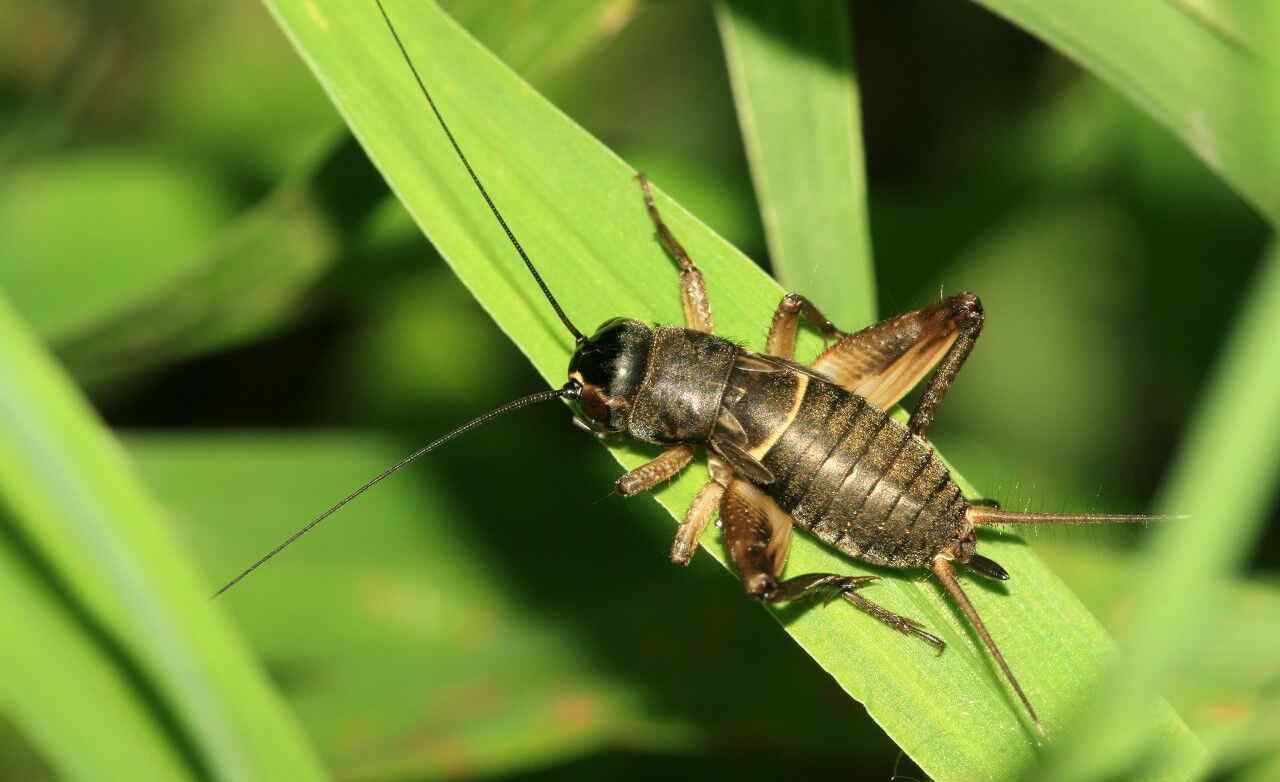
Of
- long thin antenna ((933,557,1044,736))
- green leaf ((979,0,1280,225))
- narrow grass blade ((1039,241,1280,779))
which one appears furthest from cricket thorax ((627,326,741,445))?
narrow grass blade ((1039,241,1280,779))

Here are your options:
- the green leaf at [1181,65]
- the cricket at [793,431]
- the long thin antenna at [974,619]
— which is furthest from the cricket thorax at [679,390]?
the green leaf at [1181,65]

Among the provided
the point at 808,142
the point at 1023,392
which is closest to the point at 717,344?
the point at 808,142

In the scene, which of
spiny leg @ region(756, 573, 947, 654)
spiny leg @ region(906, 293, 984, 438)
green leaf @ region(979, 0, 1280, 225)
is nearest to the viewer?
green leaf @ region(979, 0, 1280, 225)

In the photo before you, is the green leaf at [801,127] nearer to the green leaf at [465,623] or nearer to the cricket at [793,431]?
the cricket at [793,431]

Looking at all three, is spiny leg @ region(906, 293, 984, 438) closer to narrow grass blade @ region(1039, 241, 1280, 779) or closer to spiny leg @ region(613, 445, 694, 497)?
spiny leg @ region(613, 445, 694, 497)

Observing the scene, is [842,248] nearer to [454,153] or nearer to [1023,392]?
[454,153]

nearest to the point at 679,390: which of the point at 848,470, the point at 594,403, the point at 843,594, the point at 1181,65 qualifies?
the point at 594,403

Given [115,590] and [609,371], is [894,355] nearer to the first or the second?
[609,371]
